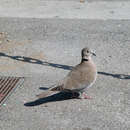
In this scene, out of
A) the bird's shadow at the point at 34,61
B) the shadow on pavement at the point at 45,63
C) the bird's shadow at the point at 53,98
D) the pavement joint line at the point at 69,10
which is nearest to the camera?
the bird's shadow at the point at 53,98

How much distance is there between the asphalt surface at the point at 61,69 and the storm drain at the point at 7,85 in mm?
106

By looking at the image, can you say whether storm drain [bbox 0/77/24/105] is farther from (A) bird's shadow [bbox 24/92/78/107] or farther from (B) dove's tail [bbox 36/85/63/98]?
(B) dove's tail [bbox 36/85/63/98]

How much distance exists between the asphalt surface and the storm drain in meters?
0.11

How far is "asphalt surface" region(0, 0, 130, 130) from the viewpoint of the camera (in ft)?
19.6

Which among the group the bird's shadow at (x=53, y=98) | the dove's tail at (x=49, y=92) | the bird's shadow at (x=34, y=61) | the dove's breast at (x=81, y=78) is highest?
the dove's breast at (x=81, y=78)

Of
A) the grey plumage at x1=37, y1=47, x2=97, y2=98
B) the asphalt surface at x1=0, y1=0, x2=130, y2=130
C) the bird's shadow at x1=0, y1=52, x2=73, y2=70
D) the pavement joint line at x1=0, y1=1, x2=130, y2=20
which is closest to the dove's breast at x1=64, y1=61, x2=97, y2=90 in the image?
the grey plumage at x1=37, y1=47, x2=97, y2=98

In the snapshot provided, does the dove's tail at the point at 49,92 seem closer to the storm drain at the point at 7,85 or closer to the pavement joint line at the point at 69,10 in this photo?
the storm drain at the point at 7,85

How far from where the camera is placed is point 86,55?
6.59m

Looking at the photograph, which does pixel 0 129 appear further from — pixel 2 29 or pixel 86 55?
pixel 2 29

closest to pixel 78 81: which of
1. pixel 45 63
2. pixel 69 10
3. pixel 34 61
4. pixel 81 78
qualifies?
pixel 81 78

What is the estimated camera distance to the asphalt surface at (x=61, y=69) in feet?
19.6

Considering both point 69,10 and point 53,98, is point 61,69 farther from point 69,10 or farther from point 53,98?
point 69,10

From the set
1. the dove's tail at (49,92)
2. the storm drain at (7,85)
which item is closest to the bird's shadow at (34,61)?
the storm drain at (7,85)

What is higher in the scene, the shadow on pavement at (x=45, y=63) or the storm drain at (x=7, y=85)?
the shadow on pavement at (x=45, y=63)
